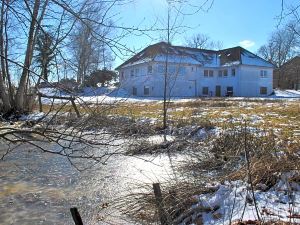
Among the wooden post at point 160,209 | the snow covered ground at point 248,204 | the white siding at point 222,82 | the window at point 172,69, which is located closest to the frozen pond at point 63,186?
the wooden post at point 160,209

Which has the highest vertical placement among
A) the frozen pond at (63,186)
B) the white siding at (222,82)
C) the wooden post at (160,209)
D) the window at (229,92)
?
the white siding at (222,82)

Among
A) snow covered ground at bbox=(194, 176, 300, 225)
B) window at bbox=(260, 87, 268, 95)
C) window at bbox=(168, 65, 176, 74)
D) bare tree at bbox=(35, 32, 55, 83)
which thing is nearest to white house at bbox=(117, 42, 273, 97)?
window at bbox=(260, 87, 268, 95)

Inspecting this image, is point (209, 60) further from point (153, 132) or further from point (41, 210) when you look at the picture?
point (41, 210)

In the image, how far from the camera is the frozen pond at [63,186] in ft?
18.5

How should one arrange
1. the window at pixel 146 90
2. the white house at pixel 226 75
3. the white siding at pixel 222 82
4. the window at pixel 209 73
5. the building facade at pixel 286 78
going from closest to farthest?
1. the window at pixel 146 90
2. the white siding at pixel 222 82
3. the white house at pixel 226 75
4. the window at pixel 209 73
5. the building facade at pixel 286 78

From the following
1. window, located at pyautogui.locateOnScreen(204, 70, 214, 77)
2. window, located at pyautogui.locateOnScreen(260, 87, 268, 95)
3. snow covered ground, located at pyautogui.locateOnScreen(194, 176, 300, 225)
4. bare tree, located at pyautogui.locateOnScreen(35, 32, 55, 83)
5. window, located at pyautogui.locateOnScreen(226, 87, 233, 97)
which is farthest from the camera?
window, located at pyautogui.locateOnScreen(260, 87, 268, 95)

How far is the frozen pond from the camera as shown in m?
5.63

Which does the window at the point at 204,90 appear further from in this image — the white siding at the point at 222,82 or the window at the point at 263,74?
the window at the point at 263,74

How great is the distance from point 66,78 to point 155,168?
468cm

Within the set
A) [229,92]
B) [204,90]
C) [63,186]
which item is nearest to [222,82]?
[229,92]

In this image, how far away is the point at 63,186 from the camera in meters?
7.13

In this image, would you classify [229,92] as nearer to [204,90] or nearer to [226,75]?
[226,75]

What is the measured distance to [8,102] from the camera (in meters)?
20.6

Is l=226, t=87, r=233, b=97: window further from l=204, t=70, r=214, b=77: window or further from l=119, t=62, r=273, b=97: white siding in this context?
l=204, t=70, r=214, b=77: window
